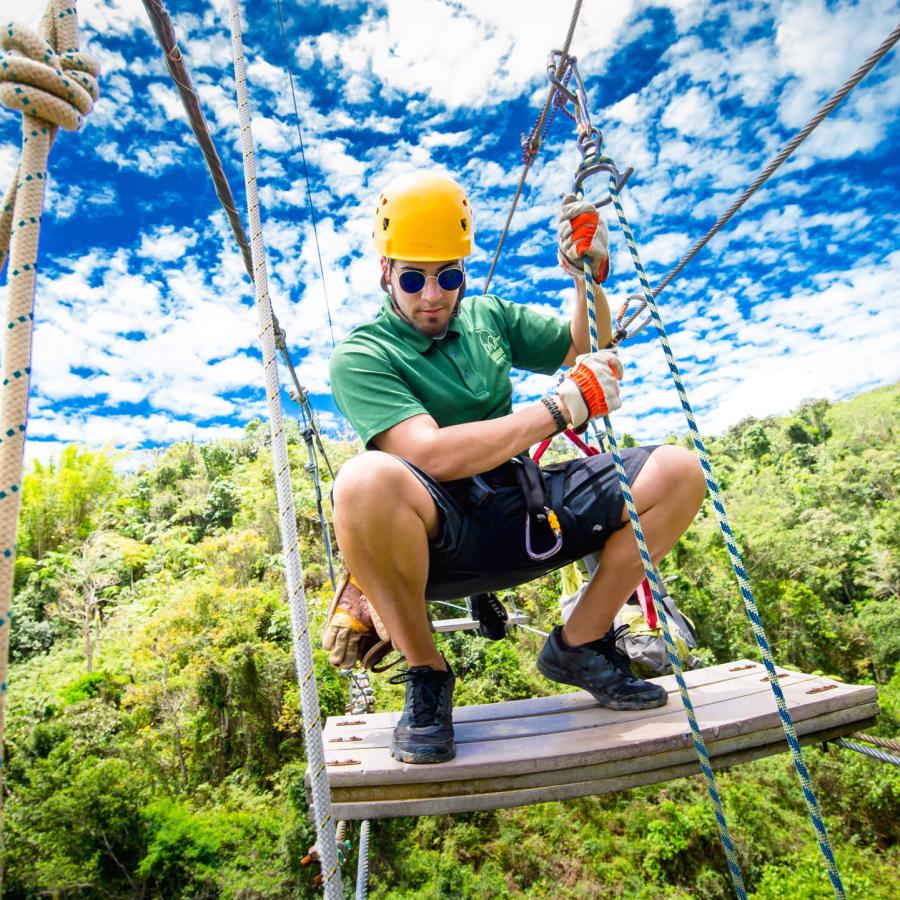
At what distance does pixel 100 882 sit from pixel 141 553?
18.1 meters

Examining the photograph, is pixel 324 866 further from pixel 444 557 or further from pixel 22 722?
pixel 22 722

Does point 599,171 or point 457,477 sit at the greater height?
point 599,171

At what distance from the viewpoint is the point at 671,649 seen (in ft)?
3.84

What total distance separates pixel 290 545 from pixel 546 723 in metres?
0.86

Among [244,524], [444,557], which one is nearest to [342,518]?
[444,557]

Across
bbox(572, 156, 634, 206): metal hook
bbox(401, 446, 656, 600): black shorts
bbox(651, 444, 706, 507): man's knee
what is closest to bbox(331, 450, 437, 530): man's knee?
bbox(401, 446, 656, 600): black shorts

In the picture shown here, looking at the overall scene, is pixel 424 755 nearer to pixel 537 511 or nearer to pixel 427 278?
pixel 537 511

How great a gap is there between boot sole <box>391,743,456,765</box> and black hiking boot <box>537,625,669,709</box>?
0.40 m

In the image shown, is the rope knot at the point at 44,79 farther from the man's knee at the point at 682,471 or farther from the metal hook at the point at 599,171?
the man's knee at the point at 682,471

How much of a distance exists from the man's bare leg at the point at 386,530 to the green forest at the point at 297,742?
9106mm

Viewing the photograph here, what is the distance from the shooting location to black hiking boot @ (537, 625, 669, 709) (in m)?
1.48

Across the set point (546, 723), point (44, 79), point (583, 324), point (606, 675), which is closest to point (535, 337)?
point (583, 324)

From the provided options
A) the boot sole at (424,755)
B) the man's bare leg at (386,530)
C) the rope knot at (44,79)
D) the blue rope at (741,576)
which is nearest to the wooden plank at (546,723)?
the boot sole at (424,755)

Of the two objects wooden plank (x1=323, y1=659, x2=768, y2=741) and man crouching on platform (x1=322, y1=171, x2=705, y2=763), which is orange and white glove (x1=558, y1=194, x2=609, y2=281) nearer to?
man crouching on platform (x1=322, y1=171, x2=705, y2=763)
